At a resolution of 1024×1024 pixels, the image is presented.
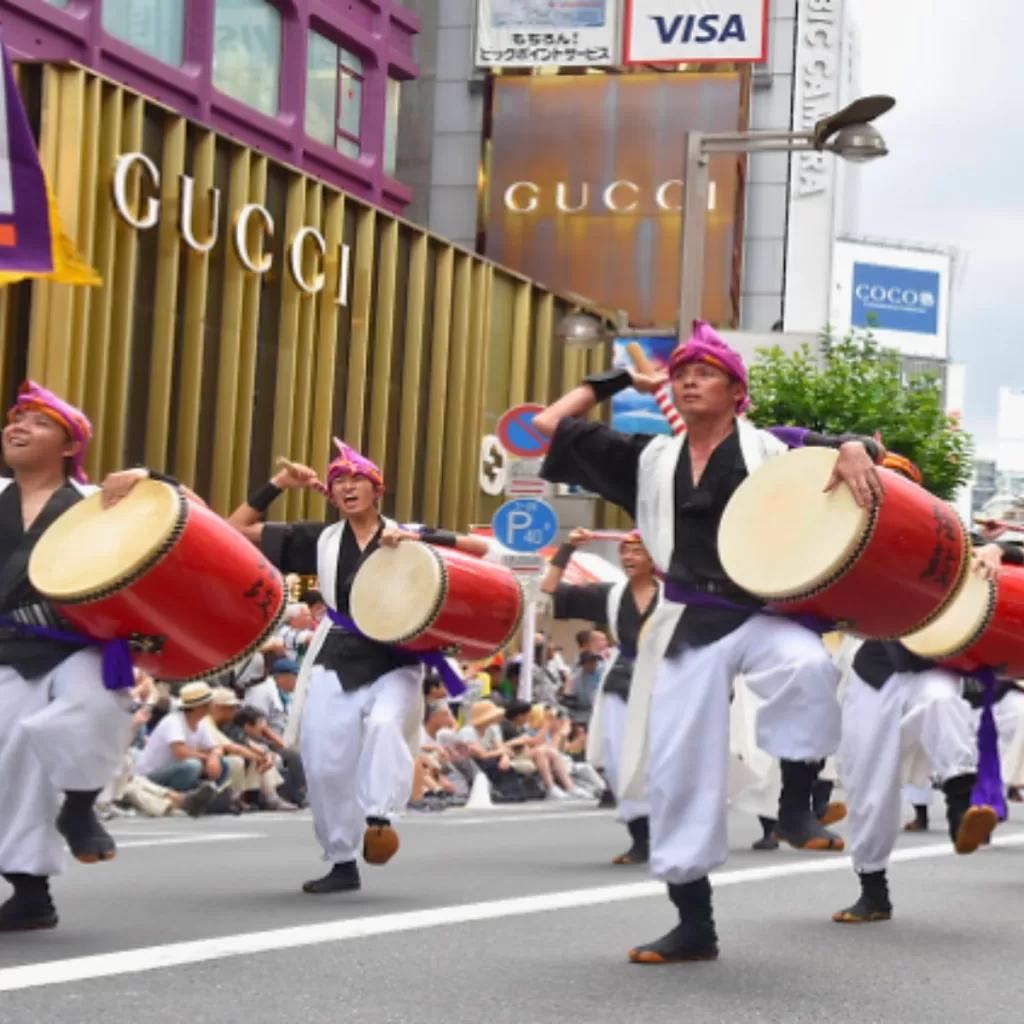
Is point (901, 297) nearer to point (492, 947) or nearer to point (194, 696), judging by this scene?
point (194, 696)

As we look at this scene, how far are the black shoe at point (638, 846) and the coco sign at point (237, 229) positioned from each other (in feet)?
53.5

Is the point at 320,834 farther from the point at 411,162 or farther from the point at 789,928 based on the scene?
the point at 411,162

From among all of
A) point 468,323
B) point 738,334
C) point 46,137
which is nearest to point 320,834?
point 46,137

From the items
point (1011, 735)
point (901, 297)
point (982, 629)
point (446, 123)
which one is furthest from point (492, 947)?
point (901, 297)

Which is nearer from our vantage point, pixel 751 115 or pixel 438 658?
pixel 438 658

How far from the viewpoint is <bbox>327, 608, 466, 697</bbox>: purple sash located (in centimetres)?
1032

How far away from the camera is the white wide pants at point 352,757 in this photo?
10.0 metres

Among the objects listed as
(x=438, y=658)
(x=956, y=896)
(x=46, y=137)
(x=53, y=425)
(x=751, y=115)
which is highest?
(x=751, y=115)

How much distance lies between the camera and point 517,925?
8242mm

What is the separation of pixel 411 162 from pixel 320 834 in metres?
47.4

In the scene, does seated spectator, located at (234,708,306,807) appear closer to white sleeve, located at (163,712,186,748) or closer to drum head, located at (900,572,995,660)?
white sleeve, located at (163,712,186,748)

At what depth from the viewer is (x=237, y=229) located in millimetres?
30219

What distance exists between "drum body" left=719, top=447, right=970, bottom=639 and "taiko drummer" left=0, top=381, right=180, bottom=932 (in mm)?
1948

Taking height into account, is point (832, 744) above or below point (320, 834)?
above
